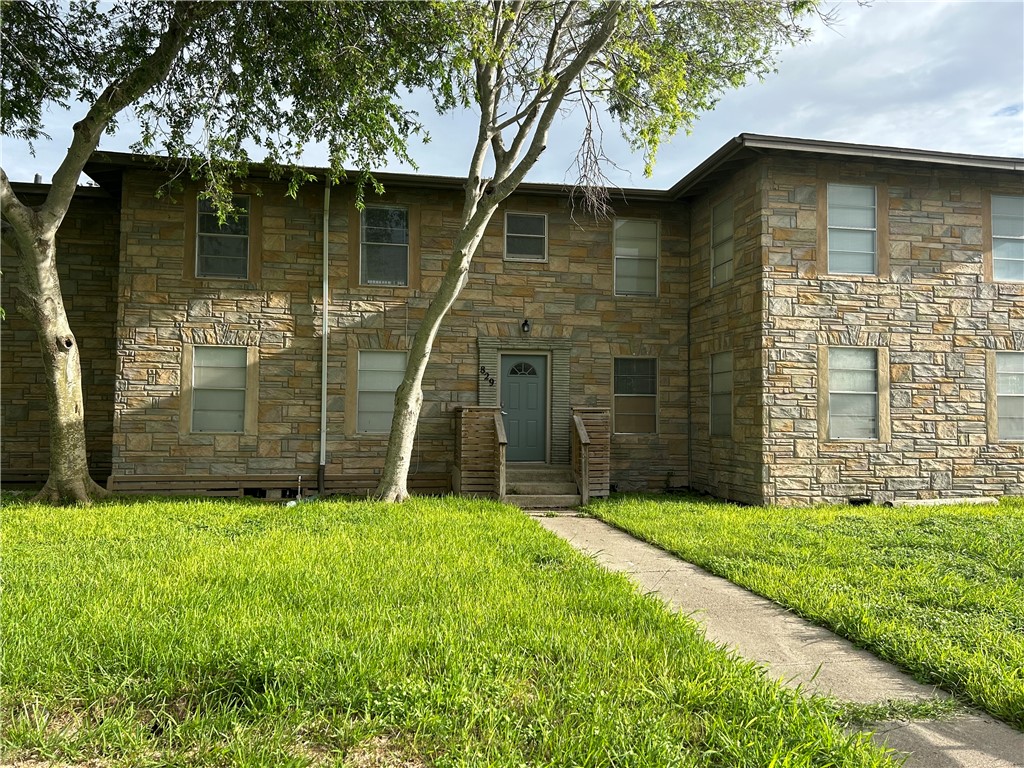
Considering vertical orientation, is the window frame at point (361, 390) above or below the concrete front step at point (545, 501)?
above

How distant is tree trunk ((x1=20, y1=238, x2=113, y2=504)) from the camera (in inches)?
348

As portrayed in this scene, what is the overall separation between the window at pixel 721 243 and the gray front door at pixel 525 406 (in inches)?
134

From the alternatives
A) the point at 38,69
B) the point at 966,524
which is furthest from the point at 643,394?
the point at 38,69

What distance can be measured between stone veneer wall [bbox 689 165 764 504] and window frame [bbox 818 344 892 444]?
1047 millimetres

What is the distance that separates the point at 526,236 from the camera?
38.8 feet

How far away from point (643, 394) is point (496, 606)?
840 cm

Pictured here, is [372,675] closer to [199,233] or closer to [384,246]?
[384,246]

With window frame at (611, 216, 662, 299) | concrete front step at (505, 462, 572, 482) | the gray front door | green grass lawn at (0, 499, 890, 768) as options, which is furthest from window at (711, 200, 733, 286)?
green grass lawn at (0, 499, 890, 768)

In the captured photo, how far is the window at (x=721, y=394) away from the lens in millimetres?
10938

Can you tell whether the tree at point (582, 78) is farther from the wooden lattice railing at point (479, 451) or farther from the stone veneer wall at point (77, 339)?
the stone veneer wall at point (77, 339)

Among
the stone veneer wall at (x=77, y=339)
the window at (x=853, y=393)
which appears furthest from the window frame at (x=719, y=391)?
the stone veneer wall at (x=77, y=339)

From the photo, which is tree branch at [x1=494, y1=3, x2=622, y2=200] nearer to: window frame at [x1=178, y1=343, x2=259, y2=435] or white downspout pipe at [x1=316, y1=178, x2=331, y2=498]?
white downspout pipe at [x1=316, y1=178, x2=331, y2=498]

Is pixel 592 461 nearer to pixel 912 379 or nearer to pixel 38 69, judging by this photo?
pixel 912 379

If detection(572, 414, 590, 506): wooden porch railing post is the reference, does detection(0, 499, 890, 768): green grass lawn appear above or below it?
below
